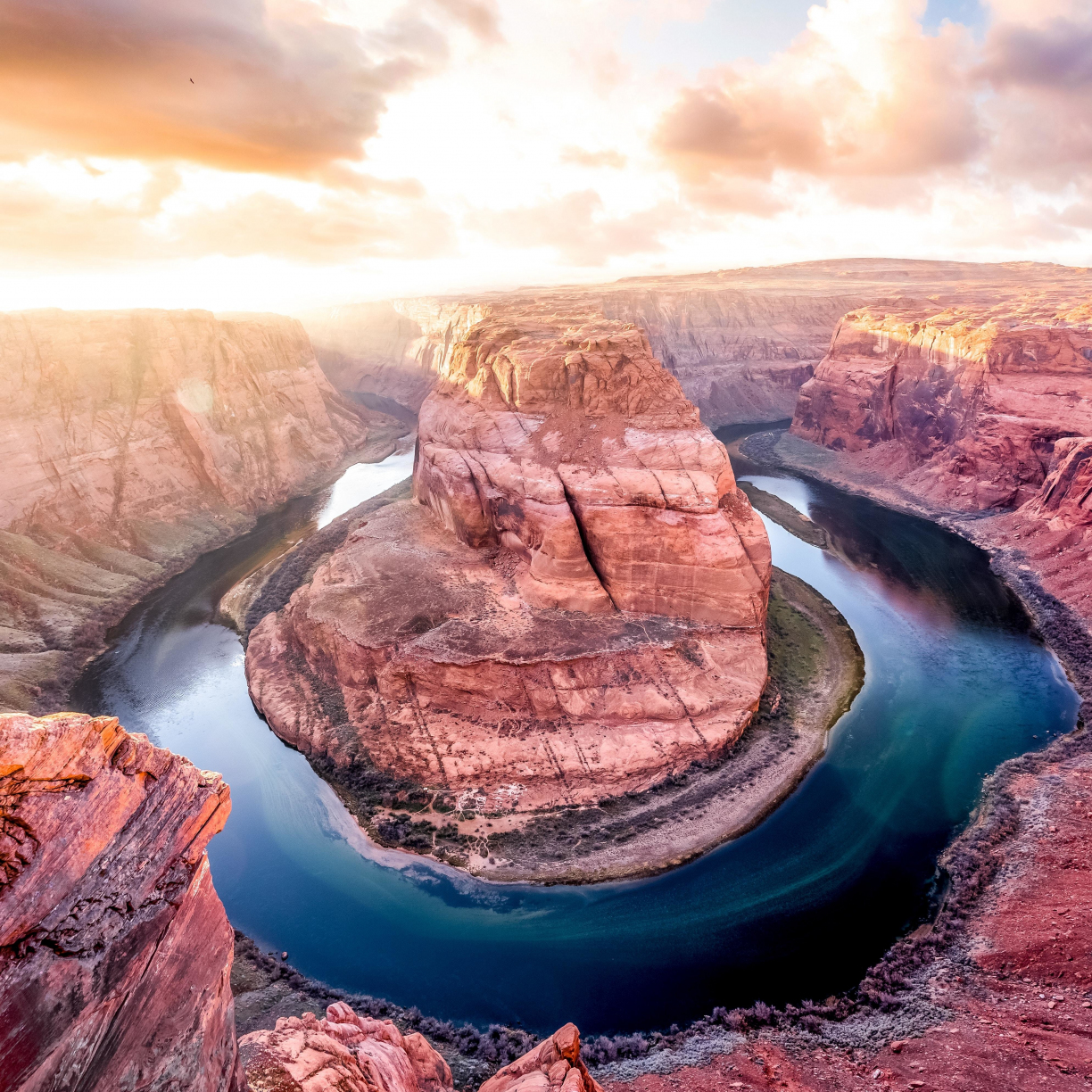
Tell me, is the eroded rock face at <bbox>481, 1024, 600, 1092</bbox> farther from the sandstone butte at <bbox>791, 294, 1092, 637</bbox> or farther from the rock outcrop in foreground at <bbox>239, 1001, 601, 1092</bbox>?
the sandstone butte at <bbox>791, 294, 1092, 637</bbox>

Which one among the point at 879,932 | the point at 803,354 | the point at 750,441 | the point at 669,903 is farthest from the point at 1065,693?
the point at 803,354

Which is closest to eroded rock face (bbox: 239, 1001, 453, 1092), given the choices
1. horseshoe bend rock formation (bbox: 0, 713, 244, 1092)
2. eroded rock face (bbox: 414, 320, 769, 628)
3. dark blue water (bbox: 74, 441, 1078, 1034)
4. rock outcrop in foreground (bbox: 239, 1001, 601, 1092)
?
rock outcrop in foreground (bbox: 239, 1001, 601, 1092)

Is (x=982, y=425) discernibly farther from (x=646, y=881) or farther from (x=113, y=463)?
(x=113, y=463)

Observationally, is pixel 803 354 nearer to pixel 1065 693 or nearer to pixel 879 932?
pixel 1065 693

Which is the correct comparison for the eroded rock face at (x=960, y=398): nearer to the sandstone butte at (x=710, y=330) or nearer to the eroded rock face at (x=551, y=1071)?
the sandstone butte at (x=710, y=330)

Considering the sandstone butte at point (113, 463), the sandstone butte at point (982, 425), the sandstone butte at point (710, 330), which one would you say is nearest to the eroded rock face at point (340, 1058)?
the sandstone butte at point (113, 463)

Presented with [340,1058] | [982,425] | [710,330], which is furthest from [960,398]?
[340,1058]
